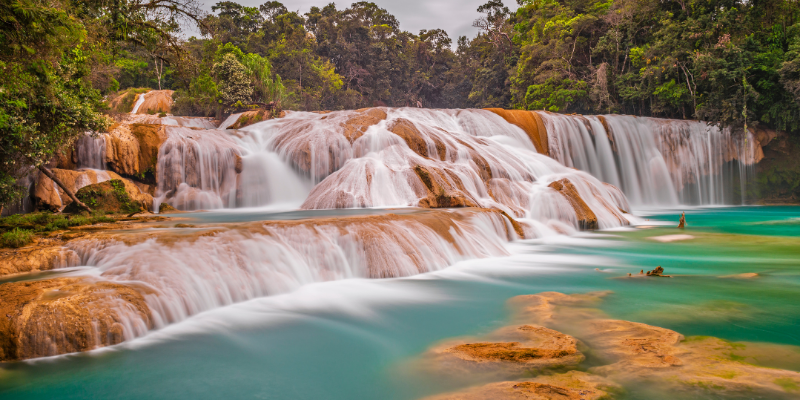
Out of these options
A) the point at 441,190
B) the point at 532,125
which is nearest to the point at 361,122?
the point at 441,190

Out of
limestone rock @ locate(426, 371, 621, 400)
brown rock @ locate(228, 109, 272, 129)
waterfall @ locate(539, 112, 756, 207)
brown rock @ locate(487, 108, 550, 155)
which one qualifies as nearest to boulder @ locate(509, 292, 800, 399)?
limestone rock @ locate(426, 371, 621, 400)

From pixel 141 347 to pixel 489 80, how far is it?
127ft

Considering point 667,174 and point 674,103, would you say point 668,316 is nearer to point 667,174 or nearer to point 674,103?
point 667,174

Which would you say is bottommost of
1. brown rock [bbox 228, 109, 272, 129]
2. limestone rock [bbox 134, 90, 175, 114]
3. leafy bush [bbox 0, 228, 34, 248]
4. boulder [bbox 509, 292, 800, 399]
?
boulder [bbox 509, 292, 800, 399]

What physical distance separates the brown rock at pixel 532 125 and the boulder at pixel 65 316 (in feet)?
56.9

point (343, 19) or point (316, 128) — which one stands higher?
point (343, 19)

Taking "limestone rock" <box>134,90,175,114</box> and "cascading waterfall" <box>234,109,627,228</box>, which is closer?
"cascading waterfall" <box>234,109,627,228</box>

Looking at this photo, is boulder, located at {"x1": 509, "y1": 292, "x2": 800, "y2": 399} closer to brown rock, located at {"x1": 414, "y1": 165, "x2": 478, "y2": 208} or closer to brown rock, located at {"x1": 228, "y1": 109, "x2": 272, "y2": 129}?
brown rock, located at {"x1": 414, "y1": 165, "x2": 478, "y2": 208}

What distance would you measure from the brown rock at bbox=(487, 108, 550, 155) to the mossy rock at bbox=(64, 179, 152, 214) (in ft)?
48.8

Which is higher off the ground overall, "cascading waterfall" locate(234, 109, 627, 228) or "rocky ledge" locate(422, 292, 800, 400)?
"cascading waterfall" locate(234, 109, 627, 228)

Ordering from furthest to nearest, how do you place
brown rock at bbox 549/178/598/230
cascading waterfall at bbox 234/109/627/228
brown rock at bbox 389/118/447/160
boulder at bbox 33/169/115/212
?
1. brown rock at bbox 389/118/447/160
2. brown rock at bbox 549/178/598/230
3. cascading waterfall at bbox 234/109/627/228
4. boulder at bbox 33/169/115/212

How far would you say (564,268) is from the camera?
774 centimetres

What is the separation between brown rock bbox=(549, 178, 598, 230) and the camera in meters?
12.4

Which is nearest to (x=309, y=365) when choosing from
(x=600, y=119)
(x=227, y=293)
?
(x=227, y=293)
